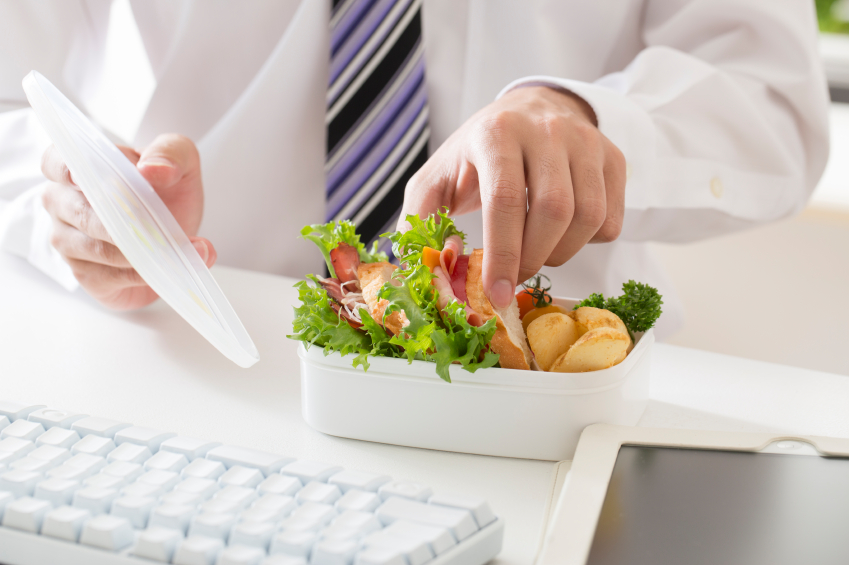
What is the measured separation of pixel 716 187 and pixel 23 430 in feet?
3.58

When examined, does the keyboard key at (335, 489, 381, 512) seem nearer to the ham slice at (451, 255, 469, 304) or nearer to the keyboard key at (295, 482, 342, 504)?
the keyboard key at (295, 482, 342, 504)

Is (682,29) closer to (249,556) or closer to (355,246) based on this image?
(355,246)

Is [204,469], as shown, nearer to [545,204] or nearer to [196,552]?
[196,552]

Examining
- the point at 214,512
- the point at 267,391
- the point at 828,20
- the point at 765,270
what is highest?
the point at 828,20

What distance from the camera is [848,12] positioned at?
2723mm

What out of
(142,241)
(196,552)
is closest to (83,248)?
(142,241)

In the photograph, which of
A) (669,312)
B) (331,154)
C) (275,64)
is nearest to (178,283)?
(331,154)

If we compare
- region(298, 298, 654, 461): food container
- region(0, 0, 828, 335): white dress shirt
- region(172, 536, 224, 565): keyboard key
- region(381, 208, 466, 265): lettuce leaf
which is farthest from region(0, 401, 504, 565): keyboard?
region(0, 0, 828, 335): white dress shirt

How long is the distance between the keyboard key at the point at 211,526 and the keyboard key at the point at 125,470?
3.3 inches

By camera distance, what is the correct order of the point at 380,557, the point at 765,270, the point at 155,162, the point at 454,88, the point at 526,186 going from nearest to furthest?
the point at 380,557 < the point at 526,186 < the point at 155,162 < the point at 454,88 < the point at 765,270

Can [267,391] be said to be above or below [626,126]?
below

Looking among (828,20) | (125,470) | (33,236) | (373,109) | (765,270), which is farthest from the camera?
(828,20)

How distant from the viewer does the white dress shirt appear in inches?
49.6

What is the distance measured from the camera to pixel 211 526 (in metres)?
0.43
